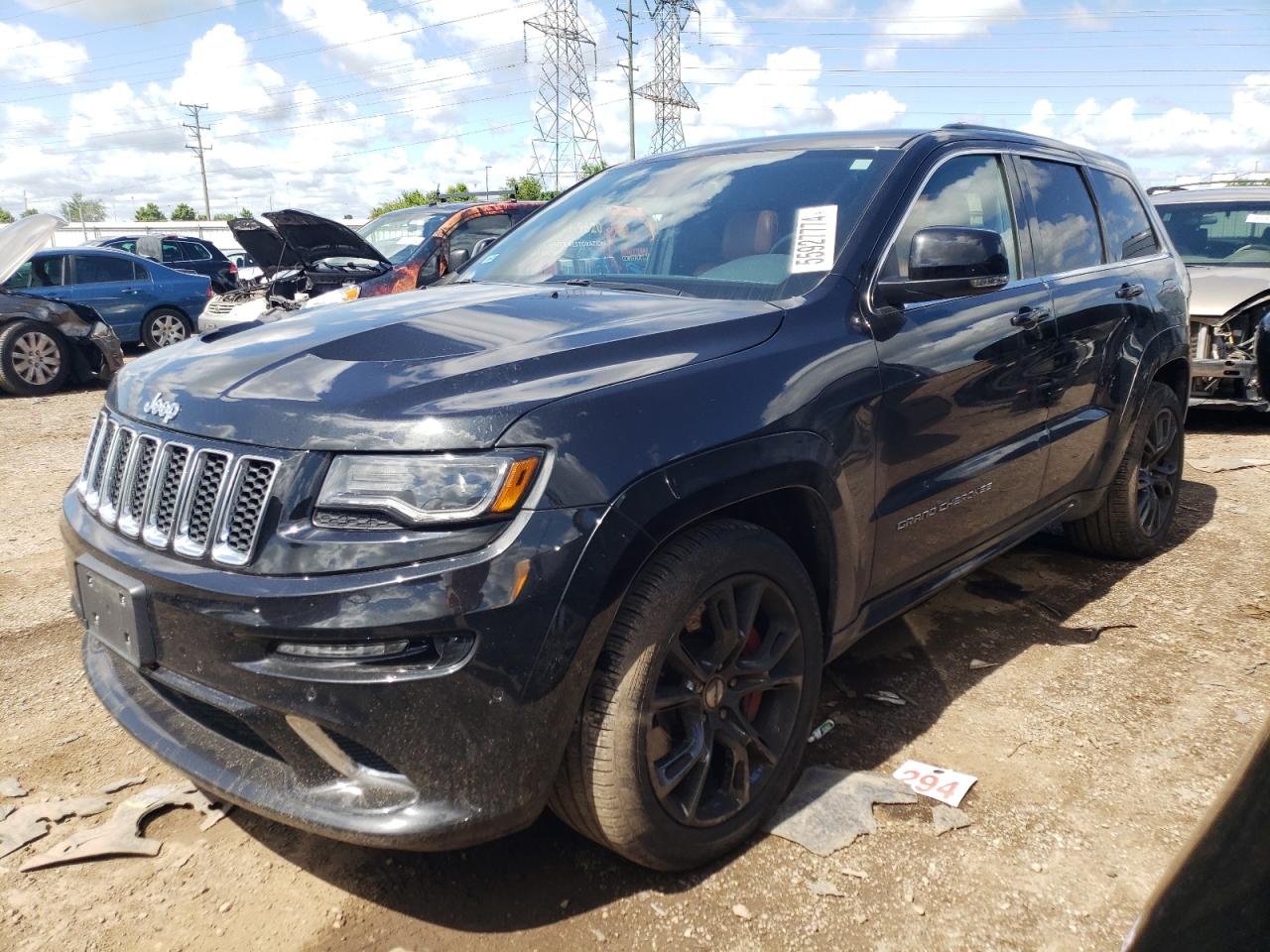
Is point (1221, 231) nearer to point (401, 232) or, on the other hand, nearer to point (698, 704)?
point (401, 232)

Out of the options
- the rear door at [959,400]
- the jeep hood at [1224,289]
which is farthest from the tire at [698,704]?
the jeep hood at [1224,289]

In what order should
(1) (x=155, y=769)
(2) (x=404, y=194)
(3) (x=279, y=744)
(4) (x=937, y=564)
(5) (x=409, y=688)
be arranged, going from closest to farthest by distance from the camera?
(5) (x=409, y=688), (3) (x=279, y=744), (1) (x=155, y=769), (4) (x=937, y=564), (2) (x=404, y=194)

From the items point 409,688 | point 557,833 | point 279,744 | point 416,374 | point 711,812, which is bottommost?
point 557,833

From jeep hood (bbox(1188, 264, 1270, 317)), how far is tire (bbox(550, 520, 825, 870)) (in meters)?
6.32

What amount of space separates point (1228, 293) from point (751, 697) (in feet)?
22.0

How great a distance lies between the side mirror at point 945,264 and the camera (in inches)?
104

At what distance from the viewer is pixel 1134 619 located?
3.94 metres

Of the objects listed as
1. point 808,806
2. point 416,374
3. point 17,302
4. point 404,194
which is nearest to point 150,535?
point 416,374

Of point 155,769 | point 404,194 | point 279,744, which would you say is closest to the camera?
point 279,744

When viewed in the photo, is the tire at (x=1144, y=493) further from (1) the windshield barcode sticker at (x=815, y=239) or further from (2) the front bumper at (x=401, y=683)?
(2) the front bumper at (x=401, y=683)

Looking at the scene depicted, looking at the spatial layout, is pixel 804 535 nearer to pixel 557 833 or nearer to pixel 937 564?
pixel 937 564

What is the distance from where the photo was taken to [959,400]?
2979 millimetres

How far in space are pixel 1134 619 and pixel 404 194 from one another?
44.4 metres

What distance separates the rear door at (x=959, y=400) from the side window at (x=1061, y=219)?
18 centimetres
